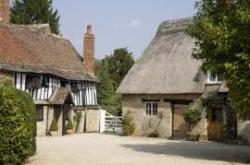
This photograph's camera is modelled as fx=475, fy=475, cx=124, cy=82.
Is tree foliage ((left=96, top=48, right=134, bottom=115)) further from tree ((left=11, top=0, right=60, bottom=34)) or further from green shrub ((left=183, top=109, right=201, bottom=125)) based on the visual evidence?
green shrub ((left=183, top=109, right=201, bottom=125))

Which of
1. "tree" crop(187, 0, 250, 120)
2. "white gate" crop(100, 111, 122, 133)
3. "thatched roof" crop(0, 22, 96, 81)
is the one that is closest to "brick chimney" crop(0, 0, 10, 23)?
"thatched roof" crop(0, 22, 96, 81)

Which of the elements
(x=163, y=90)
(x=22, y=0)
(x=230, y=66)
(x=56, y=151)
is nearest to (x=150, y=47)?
(x=163, y=90)

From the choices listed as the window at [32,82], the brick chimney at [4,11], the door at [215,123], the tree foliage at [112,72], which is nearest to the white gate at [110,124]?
the window at [32,82]

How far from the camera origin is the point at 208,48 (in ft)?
56.4

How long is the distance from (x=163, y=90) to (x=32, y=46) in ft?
31.9

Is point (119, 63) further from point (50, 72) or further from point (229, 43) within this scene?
point (229, 43)

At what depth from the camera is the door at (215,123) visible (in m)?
27.4

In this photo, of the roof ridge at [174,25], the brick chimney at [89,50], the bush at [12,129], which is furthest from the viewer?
the brick chimney at [89,50]

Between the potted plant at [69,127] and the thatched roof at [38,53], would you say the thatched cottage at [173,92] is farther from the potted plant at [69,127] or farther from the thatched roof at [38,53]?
the thatched roof at [38,53]

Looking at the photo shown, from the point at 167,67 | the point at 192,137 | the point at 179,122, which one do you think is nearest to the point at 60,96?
the point at 167,67

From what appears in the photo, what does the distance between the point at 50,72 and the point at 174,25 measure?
9.52 metres

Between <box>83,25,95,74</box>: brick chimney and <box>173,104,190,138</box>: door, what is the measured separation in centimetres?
1053

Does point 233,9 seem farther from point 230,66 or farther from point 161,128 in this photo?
point 161,128

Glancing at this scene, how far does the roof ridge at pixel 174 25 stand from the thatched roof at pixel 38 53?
6722mm
